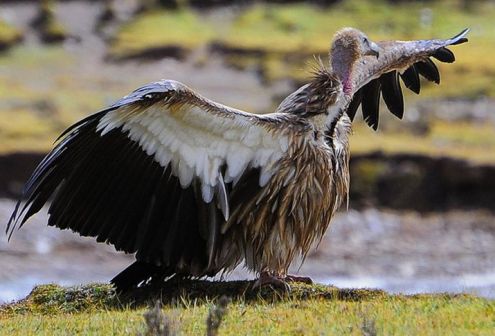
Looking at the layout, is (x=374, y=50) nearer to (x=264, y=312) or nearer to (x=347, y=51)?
(x=347, y=51)

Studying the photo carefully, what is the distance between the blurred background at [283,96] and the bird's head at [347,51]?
1.32ft

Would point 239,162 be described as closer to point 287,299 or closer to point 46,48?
point 287,299

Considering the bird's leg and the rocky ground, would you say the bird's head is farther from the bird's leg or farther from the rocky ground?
the rocky ground

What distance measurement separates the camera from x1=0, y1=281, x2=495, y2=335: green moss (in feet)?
31.3

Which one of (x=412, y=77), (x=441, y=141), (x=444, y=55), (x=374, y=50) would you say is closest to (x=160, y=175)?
(x=374, y=50)

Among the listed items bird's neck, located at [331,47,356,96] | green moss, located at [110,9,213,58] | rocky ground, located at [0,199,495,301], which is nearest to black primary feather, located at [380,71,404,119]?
bird's neck, located at [331,47,356,96]

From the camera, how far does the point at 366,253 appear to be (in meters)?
37.8

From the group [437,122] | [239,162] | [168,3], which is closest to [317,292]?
[239,162]

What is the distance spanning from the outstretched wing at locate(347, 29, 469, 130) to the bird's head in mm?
125

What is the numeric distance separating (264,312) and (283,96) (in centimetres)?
4230

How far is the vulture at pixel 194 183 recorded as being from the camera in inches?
462

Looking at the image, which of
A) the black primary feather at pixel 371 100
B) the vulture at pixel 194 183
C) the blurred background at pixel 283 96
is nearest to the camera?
the vulture at pixel 194 183

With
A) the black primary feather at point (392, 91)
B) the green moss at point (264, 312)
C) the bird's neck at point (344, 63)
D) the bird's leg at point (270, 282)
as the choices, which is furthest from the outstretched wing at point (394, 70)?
the green moss at point (264, 312)

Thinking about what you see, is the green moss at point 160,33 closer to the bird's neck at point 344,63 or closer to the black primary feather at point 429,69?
the black primary feather at point 429,69
